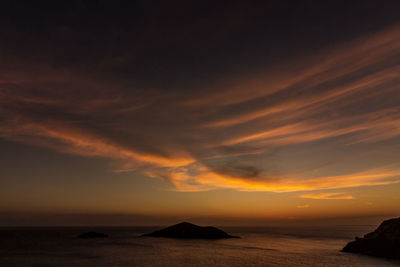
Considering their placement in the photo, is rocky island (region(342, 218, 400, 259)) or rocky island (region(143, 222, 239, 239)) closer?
rocky island (region(342, 218, 400, 259))

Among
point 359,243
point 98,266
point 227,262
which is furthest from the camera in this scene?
point 359,243

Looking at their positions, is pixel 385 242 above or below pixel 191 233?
above

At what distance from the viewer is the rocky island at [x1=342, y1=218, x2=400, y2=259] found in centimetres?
7662

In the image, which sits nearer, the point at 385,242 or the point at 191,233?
the point at 385,242

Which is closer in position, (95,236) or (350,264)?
(350,264)

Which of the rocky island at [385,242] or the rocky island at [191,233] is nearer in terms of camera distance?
the rocky island at [385,242]

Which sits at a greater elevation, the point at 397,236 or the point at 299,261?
the point at 397,236

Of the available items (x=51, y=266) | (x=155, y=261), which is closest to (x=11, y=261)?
(x=51, y=266)

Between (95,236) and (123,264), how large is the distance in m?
122

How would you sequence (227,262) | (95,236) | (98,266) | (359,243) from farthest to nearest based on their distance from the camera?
(95,236)
(359,243)
(227,262)
(98,266)

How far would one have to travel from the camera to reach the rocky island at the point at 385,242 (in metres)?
76.6

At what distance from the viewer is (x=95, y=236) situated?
6959 inches

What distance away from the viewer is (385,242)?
3125 inches

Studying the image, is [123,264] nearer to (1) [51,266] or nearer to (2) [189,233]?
(1) [51,266]
